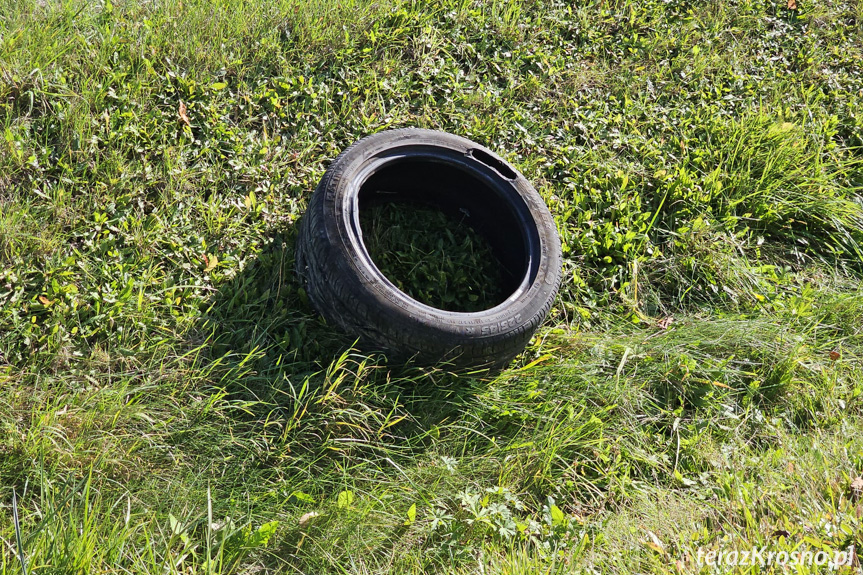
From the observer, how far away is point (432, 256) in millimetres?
4176

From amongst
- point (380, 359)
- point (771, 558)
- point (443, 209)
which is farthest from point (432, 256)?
point (771, 558)

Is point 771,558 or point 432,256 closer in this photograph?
point 771,558

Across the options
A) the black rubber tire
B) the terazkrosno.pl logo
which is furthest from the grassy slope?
the black rubber tire

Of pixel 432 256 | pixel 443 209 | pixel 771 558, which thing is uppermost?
pixel 443 209

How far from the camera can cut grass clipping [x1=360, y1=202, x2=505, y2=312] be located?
13.3 ft

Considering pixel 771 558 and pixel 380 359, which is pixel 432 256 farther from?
pixel 771 558

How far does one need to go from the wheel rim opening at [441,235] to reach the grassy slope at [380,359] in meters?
0.44

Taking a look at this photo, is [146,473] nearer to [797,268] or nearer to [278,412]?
[278,412]

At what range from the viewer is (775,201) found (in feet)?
16.1

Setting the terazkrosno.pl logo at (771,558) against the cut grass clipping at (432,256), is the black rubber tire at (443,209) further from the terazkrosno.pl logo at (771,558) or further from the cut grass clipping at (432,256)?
the terazkrosno.pl logo at (771,558)

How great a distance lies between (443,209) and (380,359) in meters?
1.29

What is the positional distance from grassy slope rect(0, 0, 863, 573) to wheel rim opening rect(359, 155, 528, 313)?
0.44m

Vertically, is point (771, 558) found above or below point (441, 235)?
below

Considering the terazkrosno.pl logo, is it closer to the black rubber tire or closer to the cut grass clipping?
the black rubber tire
